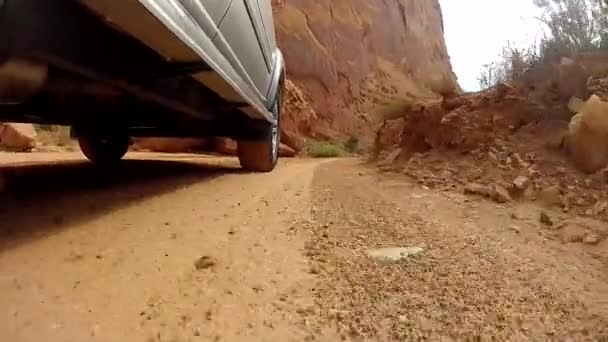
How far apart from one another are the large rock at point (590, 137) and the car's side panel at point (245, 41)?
221cm

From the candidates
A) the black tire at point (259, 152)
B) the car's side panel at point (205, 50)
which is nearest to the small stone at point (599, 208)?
the car's side panel at point (205, 50)

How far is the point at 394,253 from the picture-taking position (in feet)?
7.72

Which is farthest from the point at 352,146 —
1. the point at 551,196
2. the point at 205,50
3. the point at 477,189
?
the point at 205,50

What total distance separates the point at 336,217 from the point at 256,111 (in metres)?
2.07

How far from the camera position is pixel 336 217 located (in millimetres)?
2984

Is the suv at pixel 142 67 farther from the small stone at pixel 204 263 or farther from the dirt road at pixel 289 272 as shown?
the small stone at pixel 204 263

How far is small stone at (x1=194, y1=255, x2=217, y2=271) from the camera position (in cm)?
219

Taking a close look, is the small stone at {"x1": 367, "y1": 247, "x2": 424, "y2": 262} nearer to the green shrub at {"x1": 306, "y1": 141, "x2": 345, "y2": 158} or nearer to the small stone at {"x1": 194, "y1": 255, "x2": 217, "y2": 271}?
the small stone at {"x1": 194, "y1": 255, "x2": 217, "y2": 271}

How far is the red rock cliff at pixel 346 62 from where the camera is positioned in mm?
14547

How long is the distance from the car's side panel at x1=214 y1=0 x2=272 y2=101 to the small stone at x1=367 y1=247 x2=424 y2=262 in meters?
1.51

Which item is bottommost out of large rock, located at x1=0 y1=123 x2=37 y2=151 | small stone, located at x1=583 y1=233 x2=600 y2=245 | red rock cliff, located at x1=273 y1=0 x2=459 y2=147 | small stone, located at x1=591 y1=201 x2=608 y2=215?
small stone, located at x1=583 y1=233 x2=600 y2=245

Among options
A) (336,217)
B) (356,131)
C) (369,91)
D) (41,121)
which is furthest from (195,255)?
(369,91)

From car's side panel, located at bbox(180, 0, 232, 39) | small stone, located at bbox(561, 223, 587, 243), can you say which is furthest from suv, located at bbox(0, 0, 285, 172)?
small stone, located at bbox(561, 223, 587, 243)

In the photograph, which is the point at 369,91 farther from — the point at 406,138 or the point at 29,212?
the point at 29,212
